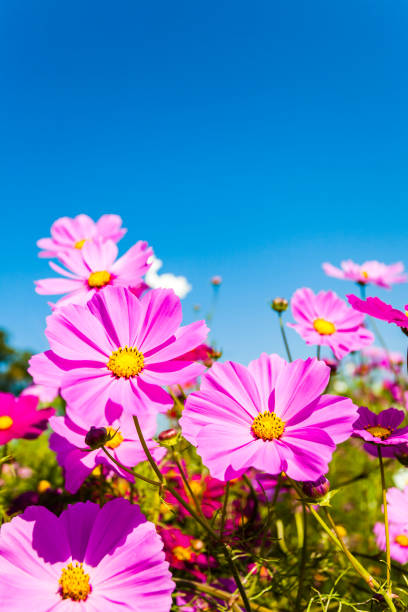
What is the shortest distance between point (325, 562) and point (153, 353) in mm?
465

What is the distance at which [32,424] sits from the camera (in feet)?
2.53

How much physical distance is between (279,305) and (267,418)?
15.2 inches

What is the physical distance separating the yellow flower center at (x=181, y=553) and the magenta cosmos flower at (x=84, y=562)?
225 mm

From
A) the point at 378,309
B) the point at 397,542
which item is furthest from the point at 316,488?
the point at 397,542

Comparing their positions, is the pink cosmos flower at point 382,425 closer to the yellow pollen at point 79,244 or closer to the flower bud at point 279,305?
the flower bud at point 279,305

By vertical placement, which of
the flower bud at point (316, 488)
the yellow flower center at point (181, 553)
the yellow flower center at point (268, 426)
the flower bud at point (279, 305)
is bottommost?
the yellow flower center at point (181, 553)

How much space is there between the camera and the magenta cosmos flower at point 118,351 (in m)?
0.51

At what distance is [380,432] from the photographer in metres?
0.60

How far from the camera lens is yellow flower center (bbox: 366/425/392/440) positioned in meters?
0.59

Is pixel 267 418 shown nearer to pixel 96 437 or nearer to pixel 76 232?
pixel 96 437

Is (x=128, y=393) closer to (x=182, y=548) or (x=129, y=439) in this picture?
(x=129, y=439)

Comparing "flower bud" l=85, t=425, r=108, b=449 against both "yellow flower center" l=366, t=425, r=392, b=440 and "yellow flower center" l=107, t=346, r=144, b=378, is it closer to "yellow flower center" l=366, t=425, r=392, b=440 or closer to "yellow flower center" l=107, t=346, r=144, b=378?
"yellow flower center" l=107, t=346, r=144, b=378

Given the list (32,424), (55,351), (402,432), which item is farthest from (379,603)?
(32,424)

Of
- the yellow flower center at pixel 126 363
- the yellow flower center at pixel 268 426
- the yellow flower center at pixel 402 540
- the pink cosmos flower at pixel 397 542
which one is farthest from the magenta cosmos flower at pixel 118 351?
the yellow flower center at pixel 402 540
